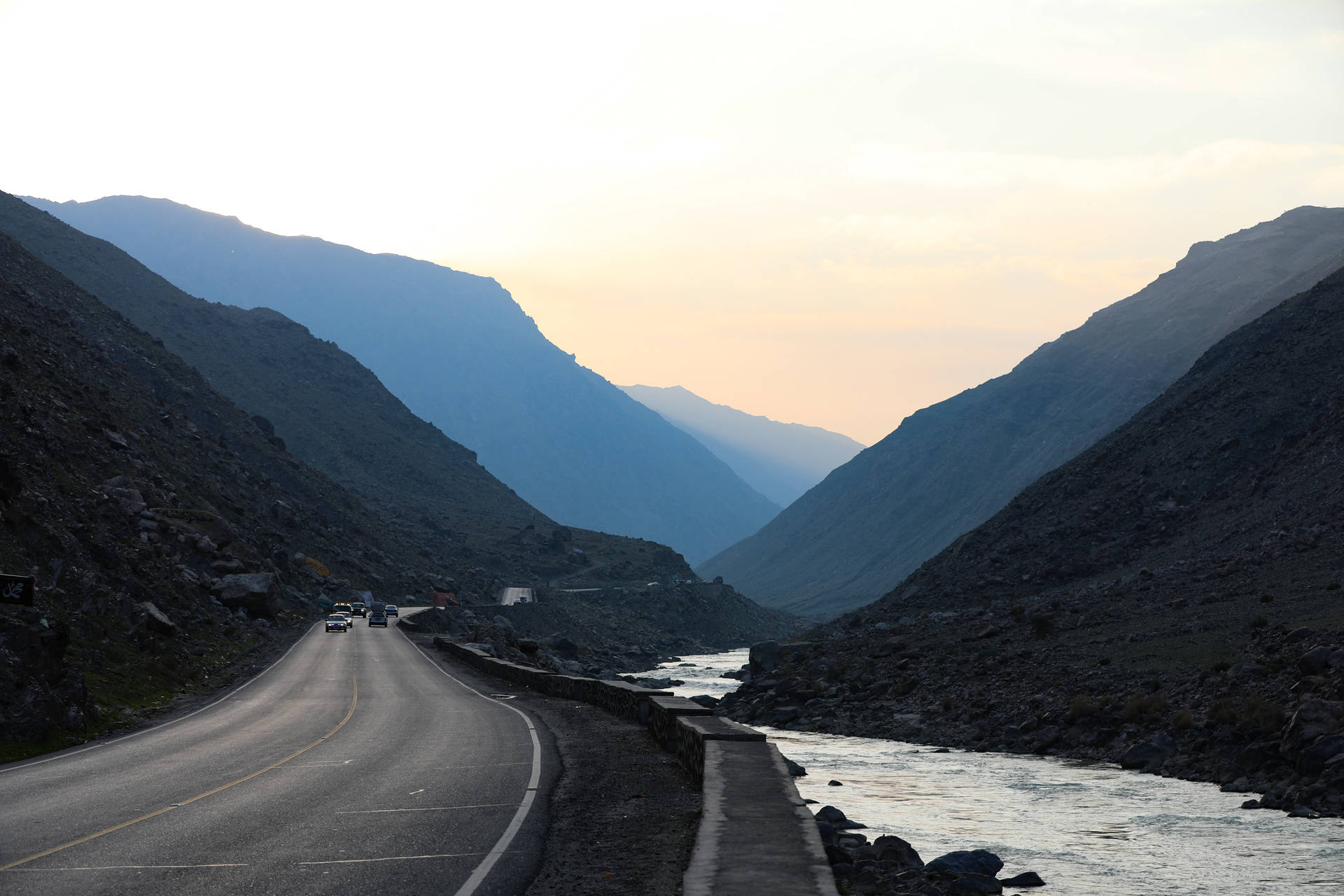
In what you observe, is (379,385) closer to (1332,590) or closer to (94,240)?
(94,240)

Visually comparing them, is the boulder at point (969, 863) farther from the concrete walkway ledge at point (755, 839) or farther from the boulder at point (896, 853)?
the concrete walkway ledge at point (755, 839)

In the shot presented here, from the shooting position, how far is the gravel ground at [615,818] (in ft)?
34.8

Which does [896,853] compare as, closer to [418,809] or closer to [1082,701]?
[418,809]

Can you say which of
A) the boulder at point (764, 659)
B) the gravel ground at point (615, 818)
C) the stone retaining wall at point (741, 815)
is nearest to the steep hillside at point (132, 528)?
the gravel ground at point (615, 818)

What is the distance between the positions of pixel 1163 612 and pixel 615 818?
39.7 meters

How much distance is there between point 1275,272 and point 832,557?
9269 cm

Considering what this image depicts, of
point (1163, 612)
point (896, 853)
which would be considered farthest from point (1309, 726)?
point (1163, 612)

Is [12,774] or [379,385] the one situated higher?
[379,385]

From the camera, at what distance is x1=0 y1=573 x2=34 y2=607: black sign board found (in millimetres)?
19609

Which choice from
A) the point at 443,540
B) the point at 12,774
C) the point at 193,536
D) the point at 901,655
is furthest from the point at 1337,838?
the point at 443,540

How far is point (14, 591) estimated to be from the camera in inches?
776

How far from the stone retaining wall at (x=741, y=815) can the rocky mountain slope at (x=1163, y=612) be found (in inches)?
521

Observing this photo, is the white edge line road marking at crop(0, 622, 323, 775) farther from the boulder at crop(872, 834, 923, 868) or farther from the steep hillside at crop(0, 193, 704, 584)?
the steep hillside at crop(0, 193, 704, 584)

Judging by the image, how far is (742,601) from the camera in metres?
140
